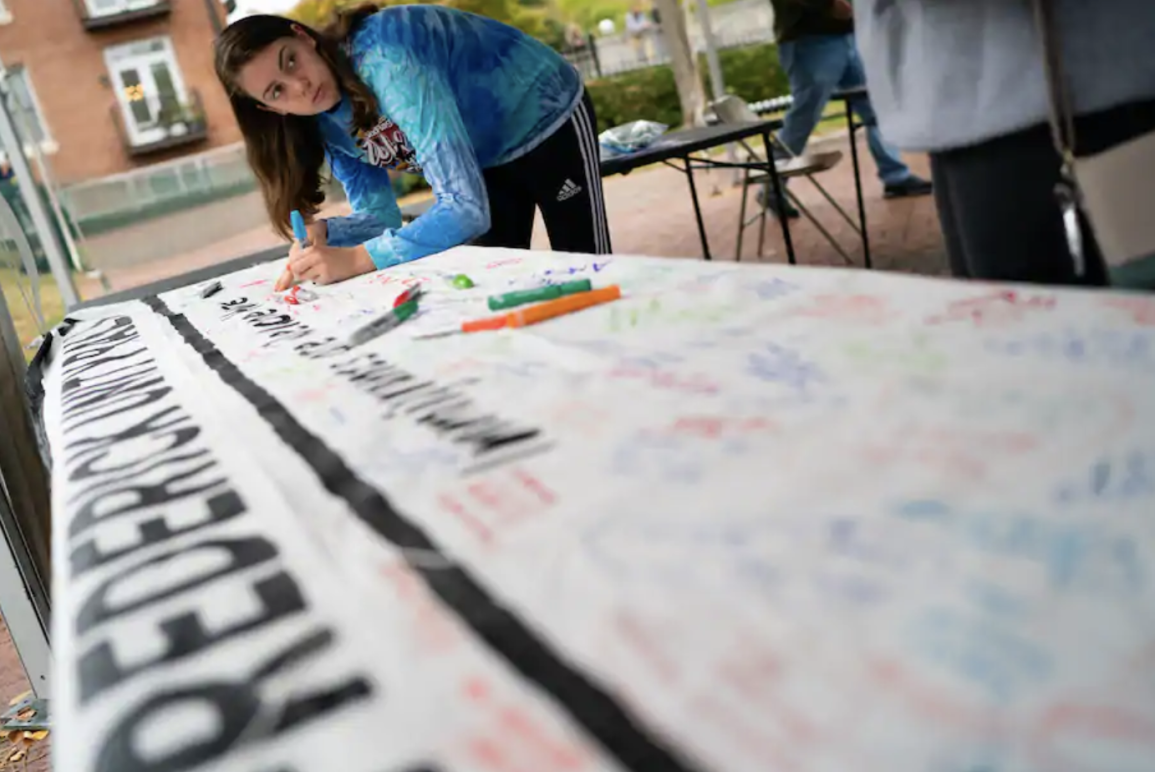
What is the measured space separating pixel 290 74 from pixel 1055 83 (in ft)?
3.66

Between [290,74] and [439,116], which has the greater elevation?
[290,74]

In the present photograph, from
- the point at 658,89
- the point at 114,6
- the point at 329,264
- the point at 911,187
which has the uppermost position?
the point at 114,6

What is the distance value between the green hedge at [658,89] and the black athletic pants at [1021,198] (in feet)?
32.7

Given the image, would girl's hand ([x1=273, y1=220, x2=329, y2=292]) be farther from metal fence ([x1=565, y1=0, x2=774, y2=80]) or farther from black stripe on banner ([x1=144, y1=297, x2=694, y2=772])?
metal fence ([x1=565, y1=0, x2=774, y2=80])

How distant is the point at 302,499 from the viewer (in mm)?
576

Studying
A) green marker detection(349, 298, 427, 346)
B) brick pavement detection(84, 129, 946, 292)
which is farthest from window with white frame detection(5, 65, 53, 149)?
green marker detection(349, 298, 427, 346)

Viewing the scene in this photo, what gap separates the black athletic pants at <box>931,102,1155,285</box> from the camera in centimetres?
87

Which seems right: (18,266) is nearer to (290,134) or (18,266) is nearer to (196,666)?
(290,134)

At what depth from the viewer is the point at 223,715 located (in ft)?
1.19

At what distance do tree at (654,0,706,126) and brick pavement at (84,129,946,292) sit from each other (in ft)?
A: 5.74
